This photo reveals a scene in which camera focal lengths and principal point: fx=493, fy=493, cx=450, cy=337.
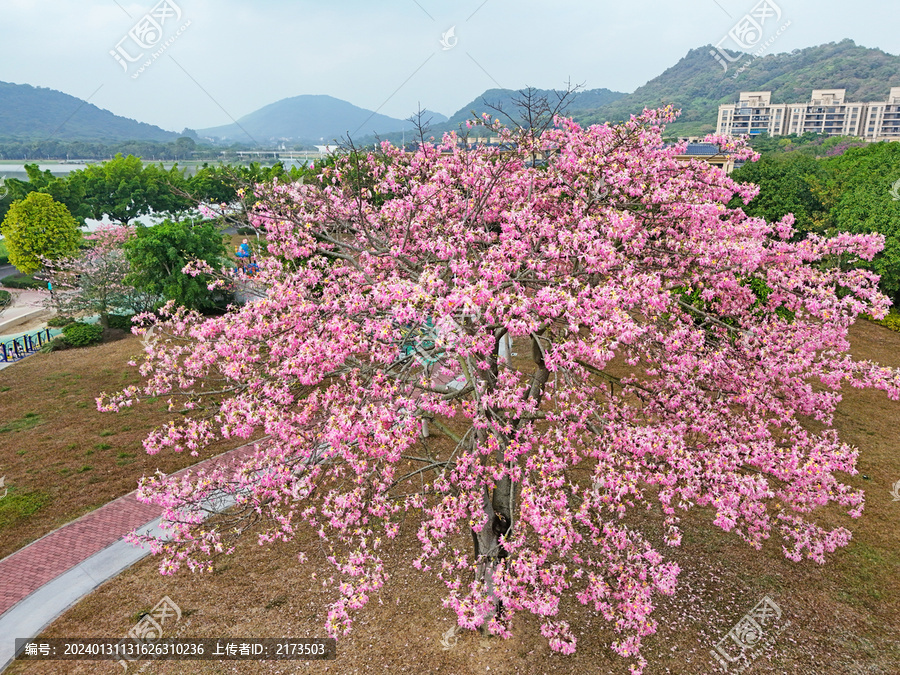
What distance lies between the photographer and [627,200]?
7.08 m

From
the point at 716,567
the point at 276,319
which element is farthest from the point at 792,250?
the point at 276,319

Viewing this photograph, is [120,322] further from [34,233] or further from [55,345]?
[34,233]

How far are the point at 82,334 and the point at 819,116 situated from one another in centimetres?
17475

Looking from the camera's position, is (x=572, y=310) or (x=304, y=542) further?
(x=304, y=542)

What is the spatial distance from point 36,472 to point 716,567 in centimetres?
1505

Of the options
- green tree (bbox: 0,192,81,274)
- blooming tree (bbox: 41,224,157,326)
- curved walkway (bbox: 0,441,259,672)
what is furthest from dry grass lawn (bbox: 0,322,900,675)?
green tree (bbox: 0,192,81,274)

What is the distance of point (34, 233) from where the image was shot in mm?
27797

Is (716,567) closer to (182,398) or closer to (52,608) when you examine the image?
(52,608)

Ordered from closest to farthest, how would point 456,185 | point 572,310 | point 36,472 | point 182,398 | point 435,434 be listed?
point 572,310 → point 456,185 → point 36,472 → point 435,434 → point 182,398

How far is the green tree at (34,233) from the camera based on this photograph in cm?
2781

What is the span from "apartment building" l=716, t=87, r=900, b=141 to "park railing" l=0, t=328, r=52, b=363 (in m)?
152

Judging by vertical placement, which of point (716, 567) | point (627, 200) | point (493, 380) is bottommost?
point (716, 567)

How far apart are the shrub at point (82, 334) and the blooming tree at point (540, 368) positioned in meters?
17.7

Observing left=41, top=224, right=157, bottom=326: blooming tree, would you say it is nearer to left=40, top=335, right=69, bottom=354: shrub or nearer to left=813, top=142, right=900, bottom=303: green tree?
left=40, top=335, right=69, bottom=354: shrub
